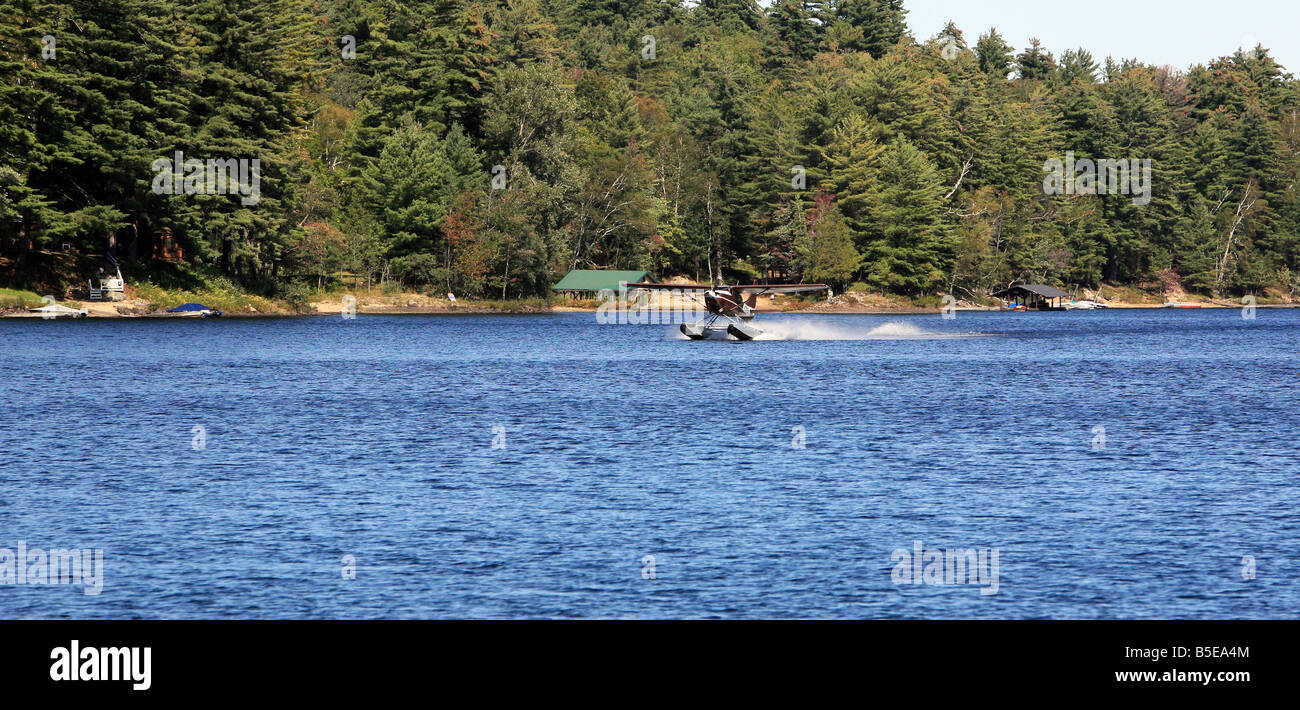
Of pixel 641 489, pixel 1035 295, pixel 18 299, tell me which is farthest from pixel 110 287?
pixel 1035 295

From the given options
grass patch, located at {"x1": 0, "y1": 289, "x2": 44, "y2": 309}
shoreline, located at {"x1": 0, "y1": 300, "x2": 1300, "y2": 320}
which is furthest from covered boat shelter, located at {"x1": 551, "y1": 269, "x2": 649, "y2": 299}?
grass patch, located at {"x1": 0, "y1": 289, "x2": 44, "y2": 309}

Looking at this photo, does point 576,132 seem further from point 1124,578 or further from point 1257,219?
point 1124,578

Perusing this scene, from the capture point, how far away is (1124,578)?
20.1 metres

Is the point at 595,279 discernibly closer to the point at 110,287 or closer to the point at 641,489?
the point at 110,287

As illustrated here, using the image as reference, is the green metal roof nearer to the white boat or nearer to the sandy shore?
the sandy shore

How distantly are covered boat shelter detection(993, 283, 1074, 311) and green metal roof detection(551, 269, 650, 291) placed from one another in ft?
195

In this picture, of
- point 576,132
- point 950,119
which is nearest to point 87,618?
point 576,132

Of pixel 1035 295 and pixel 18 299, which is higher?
pixel 1035 295

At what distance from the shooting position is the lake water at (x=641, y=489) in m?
19.1

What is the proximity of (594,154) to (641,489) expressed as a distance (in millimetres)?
114069

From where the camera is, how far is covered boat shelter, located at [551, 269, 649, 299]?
13125 centimetres

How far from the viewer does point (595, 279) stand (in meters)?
132

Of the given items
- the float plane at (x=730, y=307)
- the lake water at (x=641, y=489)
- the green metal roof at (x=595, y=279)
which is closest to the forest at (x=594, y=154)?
the green metal roof at (x=595, y=279)
